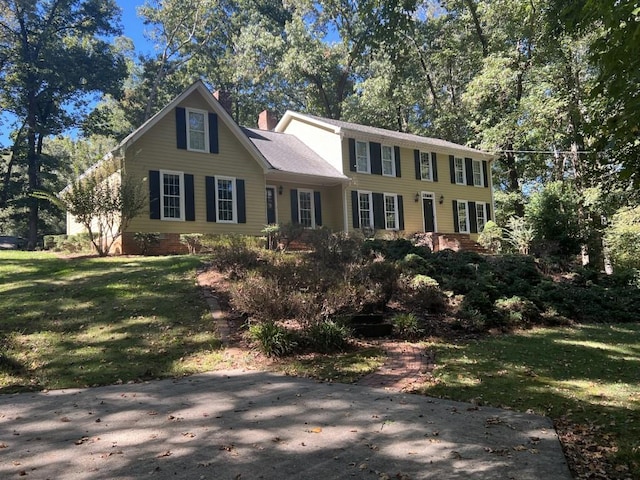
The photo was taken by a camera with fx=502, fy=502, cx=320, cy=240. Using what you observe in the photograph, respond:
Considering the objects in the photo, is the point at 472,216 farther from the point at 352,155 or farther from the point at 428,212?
the point at 352,155

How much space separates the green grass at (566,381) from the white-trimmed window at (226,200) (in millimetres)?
11259

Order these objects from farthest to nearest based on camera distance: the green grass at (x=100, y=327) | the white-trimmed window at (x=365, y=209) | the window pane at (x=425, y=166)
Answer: the window pane at (x=425, y=166) < the white-trimmed window at (x=365, y=209) < the green grass at (x=100, y=327)

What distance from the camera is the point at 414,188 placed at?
2389cm

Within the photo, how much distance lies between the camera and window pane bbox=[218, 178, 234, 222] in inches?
704

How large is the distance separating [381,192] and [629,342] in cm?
1464

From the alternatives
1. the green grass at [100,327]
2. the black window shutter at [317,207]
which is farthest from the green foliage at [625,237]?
the green grass at [100,327]

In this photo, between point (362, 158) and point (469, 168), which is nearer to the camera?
point (362, 158)

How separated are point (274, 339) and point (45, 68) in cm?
2842

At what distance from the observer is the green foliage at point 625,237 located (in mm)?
18453

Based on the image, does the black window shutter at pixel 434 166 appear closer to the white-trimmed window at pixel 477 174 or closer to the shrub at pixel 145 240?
the white-trimmed window at pixel 477 174

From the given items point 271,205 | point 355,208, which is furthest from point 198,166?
point 355,208

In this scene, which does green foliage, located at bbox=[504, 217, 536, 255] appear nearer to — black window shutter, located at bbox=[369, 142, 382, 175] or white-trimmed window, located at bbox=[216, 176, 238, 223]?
black window shutter, located at bbox=[369, 142, 382, 175]

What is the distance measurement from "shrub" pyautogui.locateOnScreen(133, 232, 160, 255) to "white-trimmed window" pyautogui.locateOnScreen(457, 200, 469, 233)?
1560 centimetres

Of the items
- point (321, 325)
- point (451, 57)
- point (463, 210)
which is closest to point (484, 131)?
point (463, 210)
